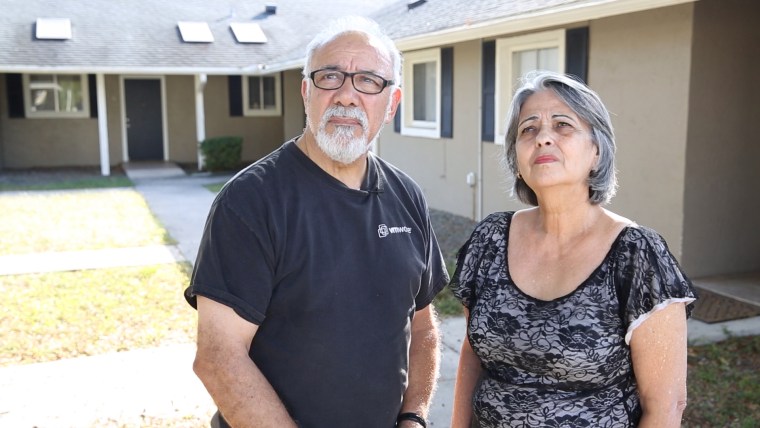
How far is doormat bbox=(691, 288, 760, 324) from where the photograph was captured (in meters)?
5.57

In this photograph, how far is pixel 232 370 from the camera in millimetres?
1802

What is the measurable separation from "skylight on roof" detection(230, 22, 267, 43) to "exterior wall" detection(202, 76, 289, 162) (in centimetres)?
117

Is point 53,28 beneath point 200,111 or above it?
above

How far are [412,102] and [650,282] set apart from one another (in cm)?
1009

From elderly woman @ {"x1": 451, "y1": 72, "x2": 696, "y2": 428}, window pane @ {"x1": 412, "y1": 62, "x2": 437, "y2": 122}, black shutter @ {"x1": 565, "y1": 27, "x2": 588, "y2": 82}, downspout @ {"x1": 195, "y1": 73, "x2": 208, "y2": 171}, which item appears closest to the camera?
elderly woman @ {"x1": 451, "y1": 72, "x2": 696, "y2": 428}

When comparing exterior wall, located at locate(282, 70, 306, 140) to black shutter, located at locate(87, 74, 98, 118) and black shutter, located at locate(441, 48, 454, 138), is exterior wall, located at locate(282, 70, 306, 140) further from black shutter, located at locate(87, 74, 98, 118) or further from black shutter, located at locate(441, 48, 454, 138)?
black shutter, located at locate(441, 48, 454, 138)

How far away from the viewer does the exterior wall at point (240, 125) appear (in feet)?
62.8

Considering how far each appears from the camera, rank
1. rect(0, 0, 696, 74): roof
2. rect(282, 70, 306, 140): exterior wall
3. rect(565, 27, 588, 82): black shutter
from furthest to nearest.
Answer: rect(282, 70, 306, 140): exterior wall
rect(0, 0, 696, 74): roof
rect(565, 27, 588, 82): black shutter

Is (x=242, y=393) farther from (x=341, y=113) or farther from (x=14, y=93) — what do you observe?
(x=14, y=93)

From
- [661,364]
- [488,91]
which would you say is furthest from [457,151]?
[661,364]

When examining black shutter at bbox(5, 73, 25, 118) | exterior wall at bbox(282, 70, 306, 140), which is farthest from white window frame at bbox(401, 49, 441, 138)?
black shutter at bbox(5, 73, 25, 118)

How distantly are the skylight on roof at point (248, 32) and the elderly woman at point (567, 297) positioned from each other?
57.9 feet

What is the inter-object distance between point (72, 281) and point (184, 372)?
117 inches

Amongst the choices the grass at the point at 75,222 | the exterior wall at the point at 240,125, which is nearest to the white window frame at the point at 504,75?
the grass at the point at 75,222
